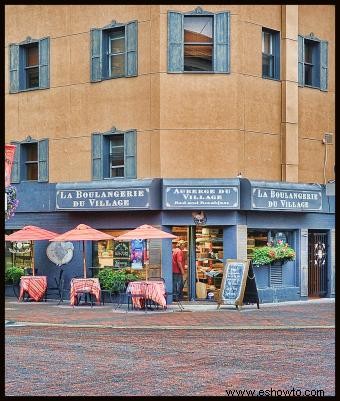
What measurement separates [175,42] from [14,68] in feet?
21.5

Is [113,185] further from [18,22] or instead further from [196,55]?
[18,22]

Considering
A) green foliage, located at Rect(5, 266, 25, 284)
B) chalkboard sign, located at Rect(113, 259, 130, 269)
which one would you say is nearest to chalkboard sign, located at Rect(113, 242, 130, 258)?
chalkboard sign, located at Rect(113, 259, 130, 269)

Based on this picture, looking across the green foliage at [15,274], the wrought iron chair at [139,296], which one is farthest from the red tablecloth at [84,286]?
the green foliage at [15,274]

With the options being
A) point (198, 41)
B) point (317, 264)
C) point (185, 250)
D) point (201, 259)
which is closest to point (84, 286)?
point (185, 250)

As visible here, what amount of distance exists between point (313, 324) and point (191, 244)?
7.06m

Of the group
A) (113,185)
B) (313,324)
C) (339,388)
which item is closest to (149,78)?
(113,185)

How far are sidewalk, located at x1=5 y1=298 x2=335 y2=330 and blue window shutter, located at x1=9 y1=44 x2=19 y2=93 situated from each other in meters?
7.54

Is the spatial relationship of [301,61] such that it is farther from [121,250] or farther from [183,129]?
[121,250]

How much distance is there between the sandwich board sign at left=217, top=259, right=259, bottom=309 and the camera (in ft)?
73.5

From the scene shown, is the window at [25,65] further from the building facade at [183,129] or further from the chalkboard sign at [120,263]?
the chalkboard sign at [120,263]

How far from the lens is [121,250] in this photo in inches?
1019

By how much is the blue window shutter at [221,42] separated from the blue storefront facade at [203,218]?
11.3 feet

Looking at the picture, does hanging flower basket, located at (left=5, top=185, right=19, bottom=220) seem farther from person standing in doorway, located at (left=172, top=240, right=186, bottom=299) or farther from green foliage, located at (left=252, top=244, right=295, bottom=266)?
green foliage, located at (left=252, top=244, right=295, bottom=266)

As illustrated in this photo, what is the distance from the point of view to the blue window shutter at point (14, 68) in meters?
28.1
